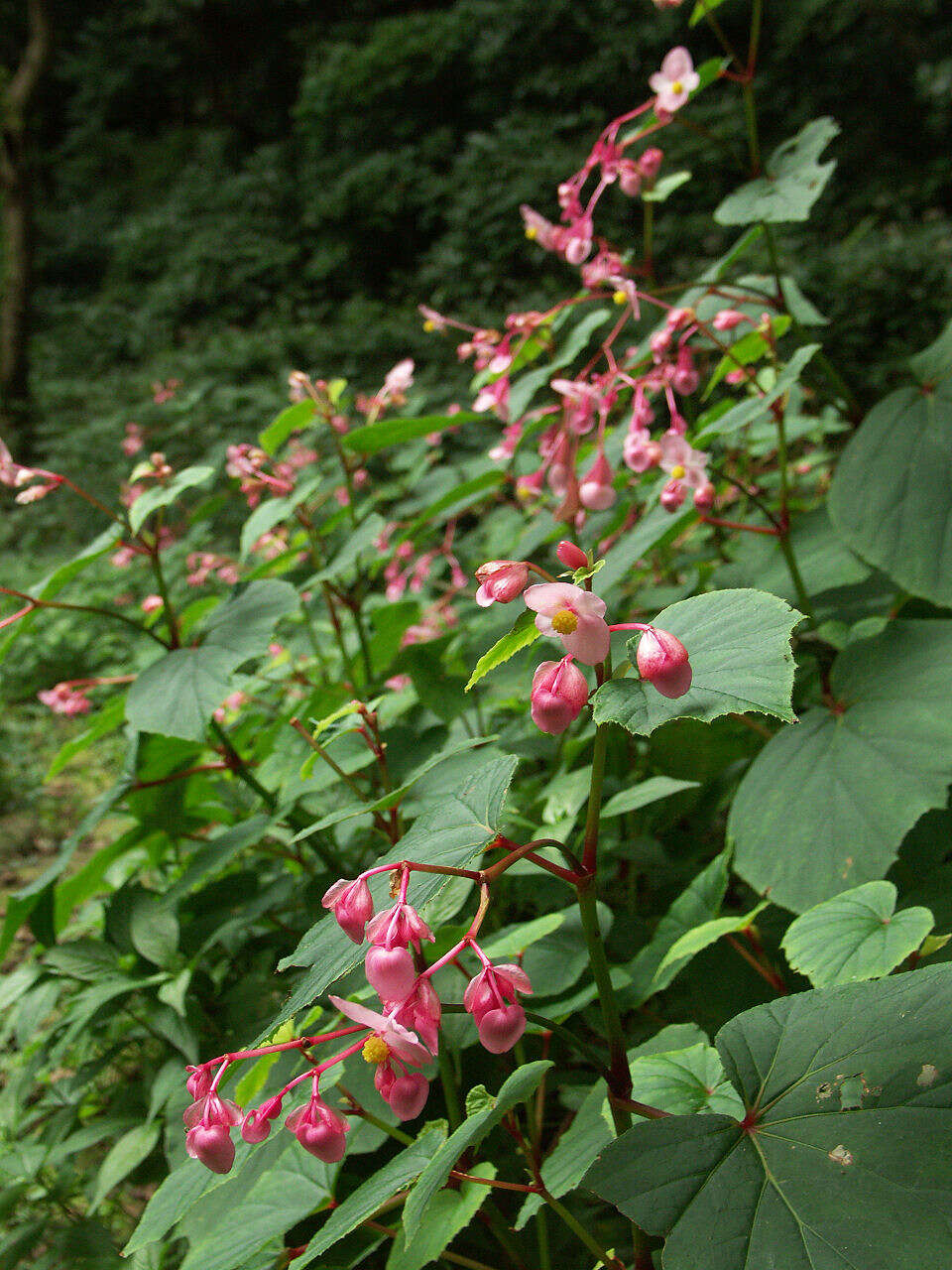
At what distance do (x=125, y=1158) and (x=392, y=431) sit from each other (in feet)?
3.86

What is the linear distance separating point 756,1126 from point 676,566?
4.91 ft

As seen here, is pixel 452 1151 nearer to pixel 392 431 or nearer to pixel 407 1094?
pixel 407 1094

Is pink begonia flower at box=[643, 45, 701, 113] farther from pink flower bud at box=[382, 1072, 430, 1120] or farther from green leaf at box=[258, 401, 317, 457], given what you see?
pink flower bud at box=[382, 1072, 430, 1120]

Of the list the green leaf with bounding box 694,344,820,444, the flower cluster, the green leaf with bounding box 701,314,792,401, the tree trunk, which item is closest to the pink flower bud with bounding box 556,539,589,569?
the flower cluster

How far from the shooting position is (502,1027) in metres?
0.52

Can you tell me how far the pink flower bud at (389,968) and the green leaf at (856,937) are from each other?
0.39 meters

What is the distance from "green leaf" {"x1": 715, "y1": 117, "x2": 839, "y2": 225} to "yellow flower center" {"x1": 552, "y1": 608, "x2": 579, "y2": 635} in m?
0.98

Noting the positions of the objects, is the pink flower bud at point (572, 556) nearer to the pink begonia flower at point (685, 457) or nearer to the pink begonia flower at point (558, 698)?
the pink begonia flower at point (558, 698)

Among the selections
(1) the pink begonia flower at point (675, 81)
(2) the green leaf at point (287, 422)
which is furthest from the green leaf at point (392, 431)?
(1) the pink begonia flower at point (675, 81)

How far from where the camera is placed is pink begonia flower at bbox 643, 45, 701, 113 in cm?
136

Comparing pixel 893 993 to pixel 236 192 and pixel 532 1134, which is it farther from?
pixel 236 192

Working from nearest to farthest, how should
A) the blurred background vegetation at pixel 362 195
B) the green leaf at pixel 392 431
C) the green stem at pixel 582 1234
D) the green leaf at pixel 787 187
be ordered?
the green stem at pixel 582 1234 → the green leaf at pixel 787 187 → the green leaf at pixel 392 431 → the blurred background vegetation at pixel 362 195

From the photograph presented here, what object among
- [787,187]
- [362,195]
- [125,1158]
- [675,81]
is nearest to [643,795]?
[125,1158]

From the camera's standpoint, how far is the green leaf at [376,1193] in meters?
0.61
